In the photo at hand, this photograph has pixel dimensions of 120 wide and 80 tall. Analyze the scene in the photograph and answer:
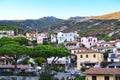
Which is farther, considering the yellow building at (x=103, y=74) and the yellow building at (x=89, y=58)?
the yellow building at (x=89, y=58)

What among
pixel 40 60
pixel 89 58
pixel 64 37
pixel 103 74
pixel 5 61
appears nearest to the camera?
Answer: pixel 103 74

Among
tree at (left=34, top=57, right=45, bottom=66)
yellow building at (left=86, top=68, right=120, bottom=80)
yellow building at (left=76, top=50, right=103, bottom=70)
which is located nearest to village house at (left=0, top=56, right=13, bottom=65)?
tree at (left=34, top=57, right=45, bottom=66)

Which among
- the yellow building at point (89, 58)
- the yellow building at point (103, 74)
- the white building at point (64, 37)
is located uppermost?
the yellow building at point (103, 74)

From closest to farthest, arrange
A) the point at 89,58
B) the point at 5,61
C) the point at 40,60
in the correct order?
the point at 40,60, the point at 89,58, the point at 5,61

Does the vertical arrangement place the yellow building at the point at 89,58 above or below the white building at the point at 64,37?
above

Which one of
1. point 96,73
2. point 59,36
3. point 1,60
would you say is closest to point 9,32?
point 59,36

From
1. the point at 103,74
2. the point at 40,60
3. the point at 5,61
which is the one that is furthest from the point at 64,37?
the point at 103,74

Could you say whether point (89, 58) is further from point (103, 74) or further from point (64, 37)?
point (64, 37)

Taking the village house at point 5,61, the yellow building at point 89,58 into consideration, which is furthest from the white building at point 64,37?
the yellow building at point 89,58

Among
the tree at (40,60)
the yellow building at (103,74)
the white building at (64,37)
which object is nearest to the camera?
the yellow building at (103,74)

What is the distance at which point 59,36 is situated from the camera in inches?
4437

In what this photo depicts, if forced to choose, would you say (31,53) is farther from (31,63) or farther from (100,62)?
(100,62)

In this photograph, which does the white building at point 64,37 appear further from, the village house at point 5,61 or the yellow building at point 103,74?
the yellow building at point 103,74

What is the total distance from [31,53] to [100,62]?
16.2 m
